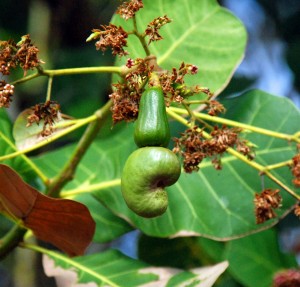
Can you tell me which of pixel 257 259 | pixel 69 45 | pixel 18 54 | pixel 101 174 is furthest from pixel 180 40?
pixel 69 45

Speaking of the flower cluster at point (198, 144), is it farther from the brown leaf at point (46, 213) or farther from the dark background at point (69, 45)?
the dark background at point (69, 45)

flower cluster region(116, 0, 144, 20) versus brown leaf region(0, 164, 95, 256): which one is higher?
flower cluster region(116, 0, 144, 20)

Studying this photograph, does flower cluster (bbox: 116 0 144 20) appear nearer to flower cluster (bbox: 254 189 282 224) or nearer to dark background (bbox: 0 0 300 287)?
flower cluster (bbox: 254 189 282 224)

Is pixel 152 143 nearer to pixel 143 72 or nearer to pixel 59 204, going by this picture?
pixel 143 72

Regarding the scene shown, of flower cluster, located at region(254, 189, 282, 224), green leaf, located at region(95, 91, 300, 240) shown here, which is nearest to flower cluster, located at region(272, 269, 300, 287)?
green leaf, located at region(95, 91, 300, 240)

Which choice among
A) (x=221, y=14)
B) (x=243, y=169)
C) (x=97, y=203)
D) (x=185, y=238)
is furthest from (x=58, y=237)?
(x=185, y=238)

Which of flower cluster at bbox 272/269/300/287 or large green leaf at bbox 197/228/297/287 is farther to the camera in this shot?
large green leaf at bbox 197/228/297/287

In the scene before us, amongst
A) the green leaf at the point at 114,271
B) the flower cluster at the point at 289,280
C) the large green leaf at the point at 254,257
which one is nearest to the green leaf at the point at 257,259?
the large green leaf at the point at 254,257
